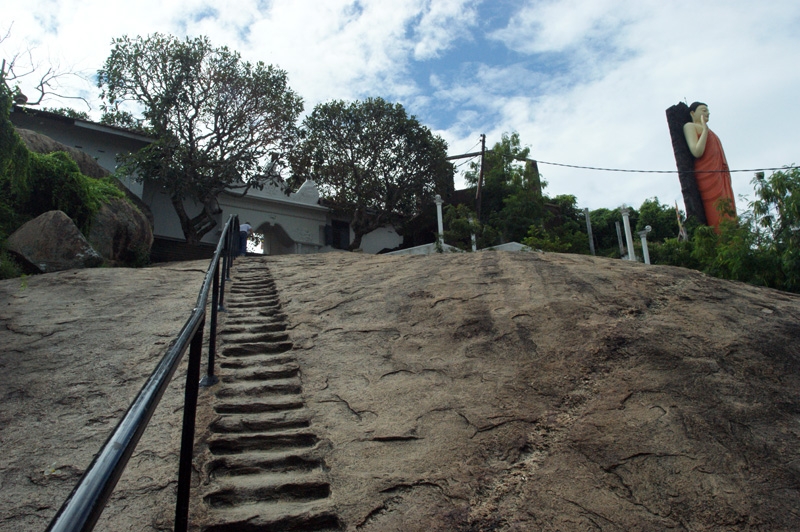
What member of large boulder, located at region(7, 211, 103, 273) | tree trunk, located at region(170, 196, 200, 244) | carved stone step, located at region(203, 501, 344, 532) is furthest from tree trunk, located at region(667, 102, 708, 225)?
carved stone step, located at region(203, 501, 344, 532)

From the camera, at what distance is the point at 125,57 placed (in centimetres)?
1750

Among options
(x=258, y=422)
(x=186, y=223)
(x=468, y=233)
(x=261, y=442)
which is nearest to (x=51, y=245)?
(x=258, y=422)

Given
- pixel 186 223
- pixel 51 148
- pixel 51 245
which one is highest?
pixel 51 148

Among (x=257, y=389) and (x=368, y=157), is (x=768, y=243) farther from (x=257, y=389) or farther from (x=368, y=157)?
(x=368, y=157)

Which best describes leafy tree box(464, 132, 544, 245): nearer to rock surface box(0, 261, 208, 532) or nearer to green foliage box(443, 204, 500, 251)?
green foliage box(443, 204, 500, 251)

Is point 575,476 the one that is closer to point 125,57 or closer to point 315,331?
point 315,331

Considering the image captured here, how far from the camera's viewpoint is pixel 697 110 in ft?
83.6

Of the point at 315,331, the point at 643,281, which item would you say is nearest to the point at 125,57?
the point at 315,331

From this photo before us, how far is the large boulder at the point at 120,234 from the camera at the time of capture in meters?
11.7

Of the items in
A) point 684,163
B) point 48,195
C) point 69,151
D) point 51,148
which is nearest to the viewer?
point 48,195

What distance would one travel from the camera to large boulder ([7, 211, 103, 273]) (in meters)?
9.21

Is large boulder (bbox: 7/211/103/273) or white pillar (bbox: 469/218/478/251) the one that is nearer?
large boulder (bbox: 7/211/103/273)

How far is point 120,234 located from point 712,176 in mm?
22411

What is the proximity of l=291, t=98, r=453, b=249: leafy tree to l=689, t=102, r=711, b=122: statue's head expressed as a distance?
38.6 feet
